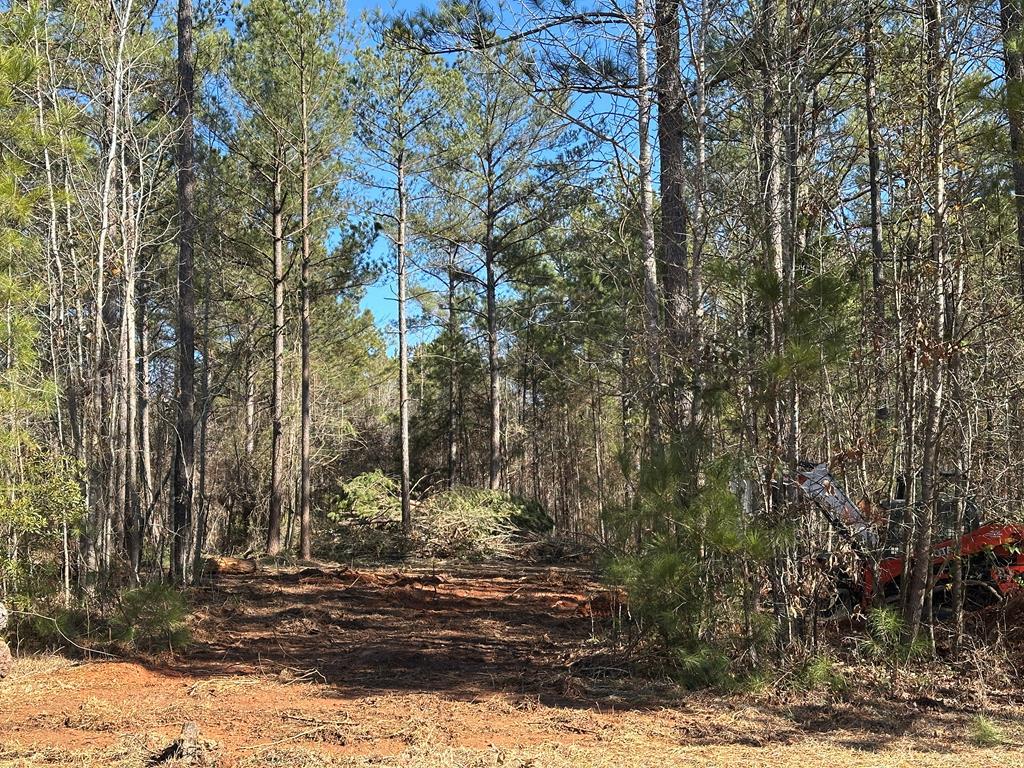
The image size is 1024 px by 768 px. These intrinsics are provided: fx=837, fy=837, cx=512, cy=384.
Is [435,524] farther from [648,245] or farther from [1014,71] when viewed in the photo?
[1014,71]

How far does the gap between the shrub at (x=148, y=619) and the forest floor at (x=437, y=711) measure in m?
0.24

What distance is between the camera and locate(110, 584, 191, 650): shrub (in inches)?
296

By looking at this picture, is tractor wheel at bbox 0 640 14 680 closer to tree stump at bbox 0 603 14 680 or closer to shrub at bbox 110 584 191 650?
tree stump at bbox 0 603 14 680

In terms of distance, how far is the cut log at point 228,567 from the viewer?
41.5ft

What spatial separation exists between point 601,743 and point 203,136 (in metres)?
13.8

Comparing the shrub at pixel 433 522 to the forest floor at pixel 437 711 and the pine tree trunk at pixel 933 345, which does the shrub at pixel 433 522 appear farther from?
the pine tree trunk at pixel 933 345

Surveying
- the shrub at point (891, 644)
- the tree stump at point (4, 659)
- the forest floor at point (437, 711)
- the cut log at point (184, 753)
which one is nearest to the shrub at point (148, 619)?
the forest floor at point (437, 711)

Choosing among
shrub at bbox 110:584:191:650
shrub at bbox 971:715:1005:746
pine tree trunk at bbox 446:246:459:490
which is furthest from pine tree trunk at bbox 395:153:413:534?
shrub at bbox 971:715:1005:746

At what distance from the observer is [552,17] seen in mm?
8172

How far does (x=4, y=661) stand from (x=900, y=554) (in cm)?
709

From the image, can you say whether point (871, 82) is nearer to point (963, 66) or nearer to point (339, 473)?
point (963, 66)

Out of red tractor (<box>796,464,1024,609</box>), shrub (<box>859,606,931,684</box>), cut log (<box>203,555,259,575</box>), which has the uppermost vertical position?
red tractor (<box>796,464,1024,609</box>)

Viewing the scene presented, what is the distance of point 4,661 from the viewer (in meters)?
6.74

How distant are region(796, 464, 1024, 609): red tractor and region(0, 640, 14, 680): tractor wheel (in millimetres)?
6328
